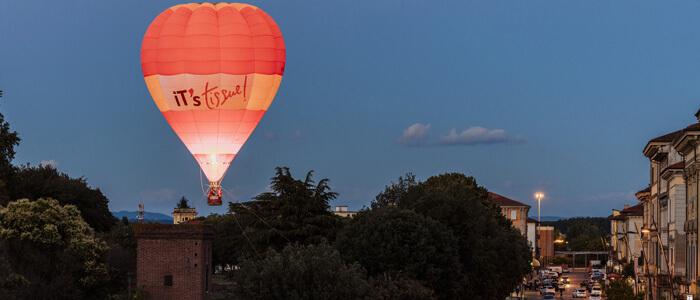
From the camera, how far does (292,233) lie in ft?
263

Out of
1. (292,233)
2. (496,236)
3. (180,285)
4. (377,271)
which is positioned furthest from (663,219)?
(180,285)

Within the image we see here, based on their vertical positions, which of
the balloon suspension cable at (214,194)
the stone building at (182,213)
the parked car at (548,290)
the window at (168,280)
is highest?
the stone building at (182,213)

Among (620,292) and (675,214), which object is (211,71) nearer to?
(675,214)

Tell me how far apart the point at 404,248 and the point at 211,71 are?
44.8 feet

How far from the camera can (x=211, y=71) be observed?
5831cm

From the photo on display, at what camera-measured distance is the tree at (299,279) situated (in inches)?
1871

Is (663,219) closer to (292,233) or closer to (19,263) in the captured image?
(292,233)

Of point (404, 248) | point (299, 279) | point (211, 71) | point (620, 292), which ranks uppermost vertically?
point (211, 71)

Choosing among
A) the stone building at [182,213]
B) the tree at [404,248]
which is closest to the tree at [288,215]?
the tree at [404,248]

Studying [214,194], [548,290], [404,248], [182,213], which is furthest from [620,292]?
[182,213]

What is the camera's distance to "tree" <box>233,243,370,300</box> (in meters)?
47.5

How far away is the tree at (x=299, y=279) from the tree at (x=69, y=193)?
185ft

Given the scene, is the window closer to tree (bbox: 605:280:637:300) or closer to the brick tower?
the brick tower

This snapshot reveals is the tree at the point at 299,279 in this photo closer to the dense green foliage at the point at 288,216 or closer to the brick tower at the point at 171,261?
the brick tower at the point at 171,261
